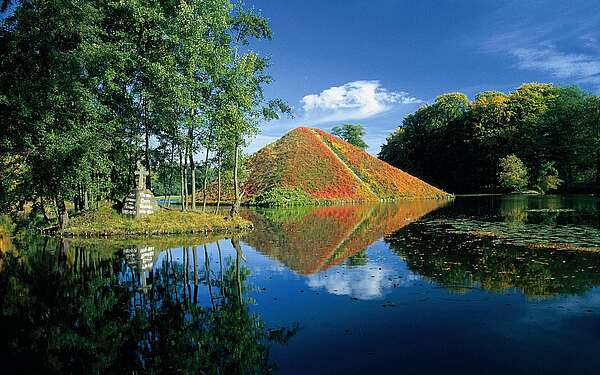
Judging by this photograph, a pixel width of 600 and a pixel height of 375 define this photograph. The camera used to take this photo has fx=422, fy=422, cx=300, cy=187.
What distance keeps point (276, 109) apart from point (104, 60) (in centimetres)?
1201

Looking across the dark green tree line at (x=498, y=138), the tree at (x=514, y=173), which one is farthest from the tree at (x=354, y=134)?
the tree at (x=514, y=173)

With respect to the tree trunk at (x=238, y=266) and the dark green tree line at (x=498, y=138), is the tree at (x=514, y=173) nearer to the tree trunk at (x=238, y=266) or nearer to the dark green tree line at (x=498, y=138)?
the dark green tree line at (x=498, y=138)

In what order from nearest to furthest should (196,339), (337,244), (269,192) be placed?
(196,339) → (337,244) → (269,192)

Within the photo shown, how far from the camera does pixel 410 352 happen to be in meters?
7.06

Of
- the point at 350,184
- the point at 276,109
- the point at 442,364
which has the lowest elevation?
the point at 442,364

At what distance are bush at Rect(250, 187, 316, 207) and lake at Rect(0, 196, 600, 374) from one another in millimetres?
37658

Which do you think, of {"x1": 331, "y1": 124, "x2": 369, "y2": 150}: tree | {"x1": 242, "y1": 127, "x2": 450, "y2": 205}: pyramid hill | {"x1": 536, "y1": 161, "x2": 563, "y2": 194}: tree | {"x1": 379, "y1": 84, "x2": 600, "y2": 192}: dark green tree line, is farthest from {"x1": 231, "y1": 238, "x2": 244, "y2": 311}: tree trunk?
{"x1": 331, "y1": 124, "x2": 369, "y2": 150}: tree

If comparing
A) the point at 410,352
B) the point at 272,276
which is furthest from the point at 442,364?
the point at 272,276

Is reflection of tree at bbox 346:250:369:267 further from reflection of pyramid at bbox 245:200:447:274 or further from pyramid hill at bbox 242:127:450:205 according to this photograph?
pyramid hill at bbox 242:127:450:205

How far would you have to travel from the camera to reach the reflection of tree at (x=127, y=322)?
695cm

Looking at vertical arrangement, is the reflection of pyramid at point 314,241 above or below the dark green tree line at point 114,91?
below

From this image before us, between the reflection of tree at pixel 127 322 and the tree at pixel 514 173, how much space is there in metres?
75.2

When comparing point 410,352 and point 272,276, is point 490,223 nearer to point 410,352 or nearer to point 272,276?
point 272,276

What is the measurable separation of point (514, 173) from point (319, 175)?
124ft
